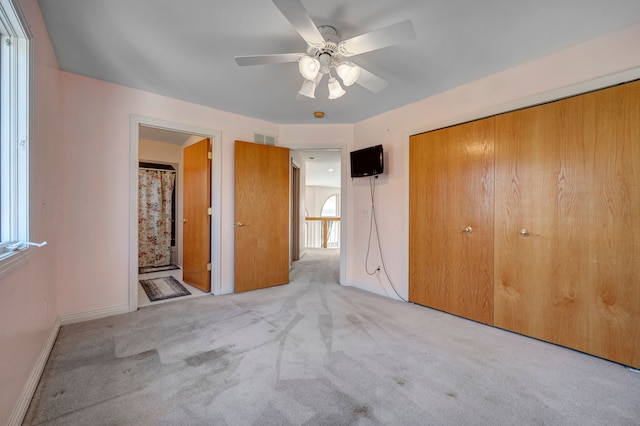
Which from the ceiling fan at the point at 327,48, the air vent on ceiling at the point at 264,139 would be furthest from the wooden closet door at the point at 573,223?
the air vent on ceiling at the point at 264,139

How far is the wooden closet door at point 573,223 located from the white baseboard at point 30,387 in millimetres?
3354

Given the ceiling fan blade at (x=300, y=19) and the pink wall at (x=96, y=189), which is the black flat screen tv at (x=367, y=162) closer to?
the ceiling fan blade at (x=300, y=19)

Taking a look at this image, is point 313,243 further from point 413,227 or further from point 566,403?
point 566,403

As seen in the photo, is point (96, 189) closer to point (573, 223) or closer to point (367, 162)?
point (367, 162)

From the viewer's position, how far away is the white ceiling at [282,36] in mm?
1696

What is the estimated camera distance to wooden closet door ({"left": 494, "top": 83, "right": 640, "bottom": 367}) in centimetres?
188

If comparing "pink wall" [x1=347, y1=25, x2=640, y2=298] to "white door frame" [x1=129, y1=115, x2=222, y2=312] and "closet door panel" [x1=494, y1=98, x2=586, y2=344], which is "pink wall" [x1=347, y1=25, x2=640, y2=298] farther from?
"white door frame" [x1=129, y1=115, x2=222, y2=312]

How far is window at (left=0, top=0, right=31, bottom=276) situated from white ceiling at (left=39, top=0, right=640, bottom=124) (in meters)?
0.44

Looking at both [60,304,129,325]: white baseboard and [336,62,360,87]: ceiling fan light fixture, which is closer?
[336,62,360,87]: ceiling fan light fixture

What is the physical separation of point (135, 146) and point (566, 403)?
13.4ft

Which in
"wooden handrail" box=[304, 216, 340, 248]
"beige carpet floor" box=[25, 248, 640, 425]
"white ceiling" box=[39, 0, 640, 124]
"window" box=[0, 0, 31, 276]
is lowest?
"beige carpet floor" box=[25, 248, 640, 425]

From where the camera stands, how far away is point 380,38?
5.00 ft

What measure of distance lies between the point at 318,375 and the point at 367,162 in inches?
100

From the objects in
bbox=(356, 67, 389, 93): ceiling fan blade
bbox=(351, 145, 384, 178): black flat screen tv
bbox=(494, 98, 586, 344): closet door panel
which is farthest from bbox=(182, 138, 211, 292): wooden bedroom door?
bbox=(494, 98, 586, 344): closet door panel
